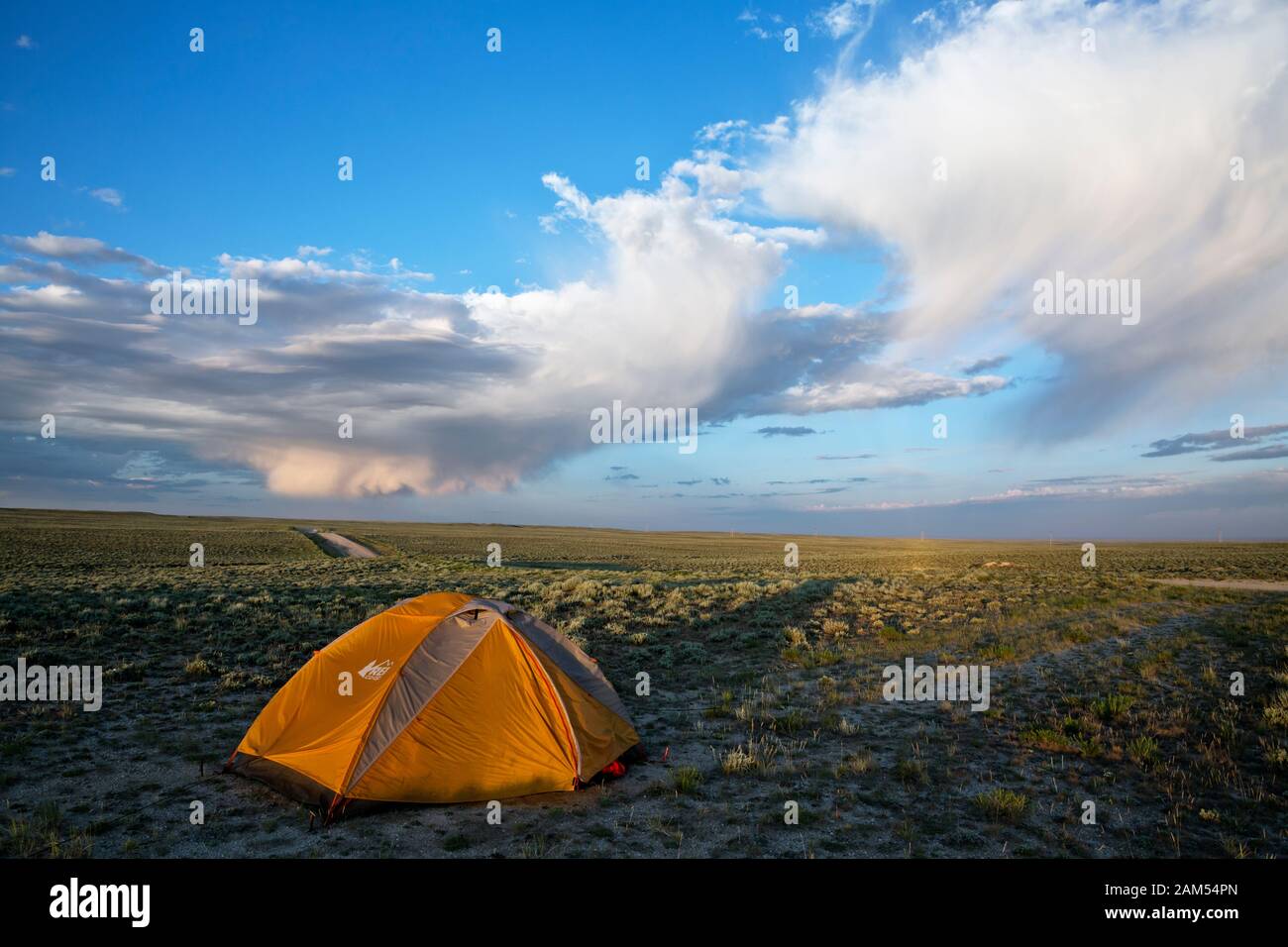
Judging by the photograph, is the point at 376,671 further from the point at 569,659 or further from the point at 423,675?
the point at 569,659

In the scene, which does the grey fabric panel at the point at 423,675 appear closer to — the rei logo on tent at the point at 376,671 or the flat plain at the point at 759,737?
the rei logo on tent at the point at 376,671

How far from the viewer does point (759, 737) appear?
10336 mm

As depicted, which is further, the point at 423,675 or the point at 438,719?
the point at 423,675

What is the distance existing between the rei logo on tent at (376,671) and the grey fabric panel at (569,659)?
61.9 inches

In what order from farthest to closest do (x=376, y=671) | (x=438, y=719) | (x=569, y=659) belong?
(x=569, y=659) < (x=376, y=671) < (x=438, y=719)

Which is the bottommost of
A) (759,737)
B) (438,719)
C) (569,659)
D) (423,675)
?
(759,737)

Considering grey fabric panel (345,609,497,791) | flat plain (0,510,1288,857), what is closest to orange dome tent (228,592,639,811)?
grey fabric panel (345,609,497,791)

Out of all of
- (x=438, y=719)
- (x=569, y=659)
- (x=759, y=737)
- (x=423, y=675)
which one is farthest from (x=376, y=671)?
(x=759, y=737)

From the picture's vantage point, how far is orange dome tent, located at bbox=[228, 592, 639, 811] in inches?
296

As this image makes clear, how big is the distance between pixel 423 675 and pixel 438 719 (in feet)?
2.02

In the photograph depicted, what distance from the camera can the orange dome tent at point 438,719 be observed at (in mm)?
7523

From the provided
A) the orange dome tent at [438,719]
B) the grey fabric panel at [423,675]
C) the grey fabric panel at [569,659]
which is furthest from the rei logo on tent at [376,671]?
the grey fabric panel at [569,659]

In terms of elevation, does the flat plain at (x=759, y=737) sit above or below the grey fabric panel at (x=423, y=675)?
below

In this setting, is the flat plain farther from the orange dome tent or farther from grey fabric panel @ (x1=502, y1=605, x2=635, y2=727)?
grey fabric panel @ (x1=502, y1=605, x2=635, y2=727)
